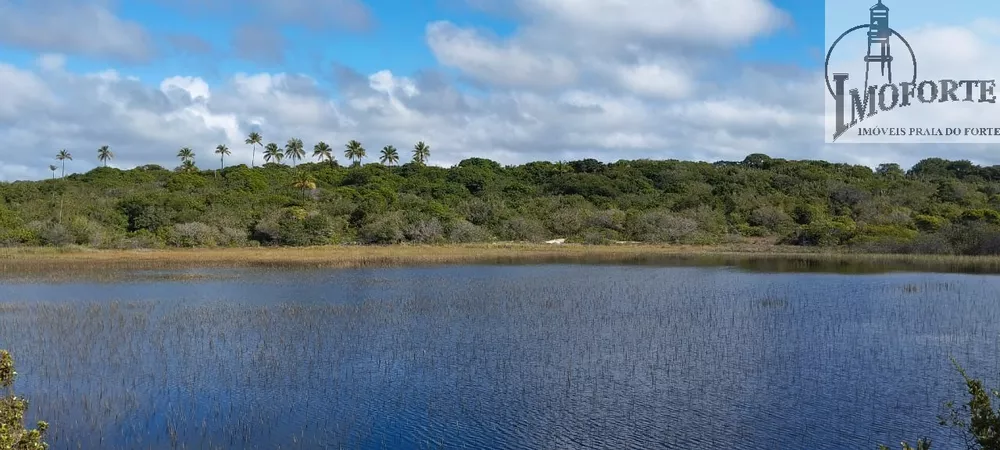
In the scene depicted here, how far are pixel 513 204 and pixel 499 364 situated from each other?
235ft

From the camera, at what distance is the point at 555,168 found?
11906cm

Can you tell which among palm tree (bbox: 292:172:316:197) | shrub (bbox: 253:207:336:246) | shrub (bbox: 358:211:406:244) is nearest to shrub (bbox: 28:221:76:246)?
shrub (bbox: 253:207:336:246)

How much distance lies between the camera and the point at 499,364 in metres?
19.9

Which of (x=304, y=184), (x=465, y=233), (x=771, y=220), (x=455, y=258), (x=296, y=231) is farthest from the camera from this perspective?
(x=304, y=184)

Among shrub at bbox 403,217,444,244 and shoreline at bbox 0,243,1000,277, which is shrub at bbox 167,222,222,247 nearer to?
shoreline at bbox 0,243,1000,277

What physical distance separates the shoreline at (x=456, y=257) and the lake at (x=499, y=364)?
13.7 metres


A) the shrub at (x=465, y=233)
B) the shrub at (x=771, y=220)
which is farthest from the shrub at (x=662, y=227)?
the shrub at (x=465, y=233)

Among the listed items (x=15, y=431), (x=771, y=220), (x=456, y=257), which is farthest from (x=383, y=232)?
(x=15, y=431)

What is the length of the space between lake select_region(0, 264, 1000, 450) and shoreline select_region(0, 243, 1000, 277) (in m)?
13.7

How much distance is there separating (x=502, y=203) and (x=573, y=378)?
70.2 meters

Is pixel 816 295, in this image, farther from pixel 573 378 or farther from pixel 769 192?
pixel 769 192

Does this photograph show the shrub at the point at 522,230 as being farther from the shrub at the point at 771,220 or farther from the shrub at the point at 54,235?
the shrub at the point at 54,235

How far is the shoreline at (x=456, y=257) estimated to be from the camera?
4850cm

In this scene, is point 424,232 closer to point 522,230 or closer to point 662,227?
point 522,230
